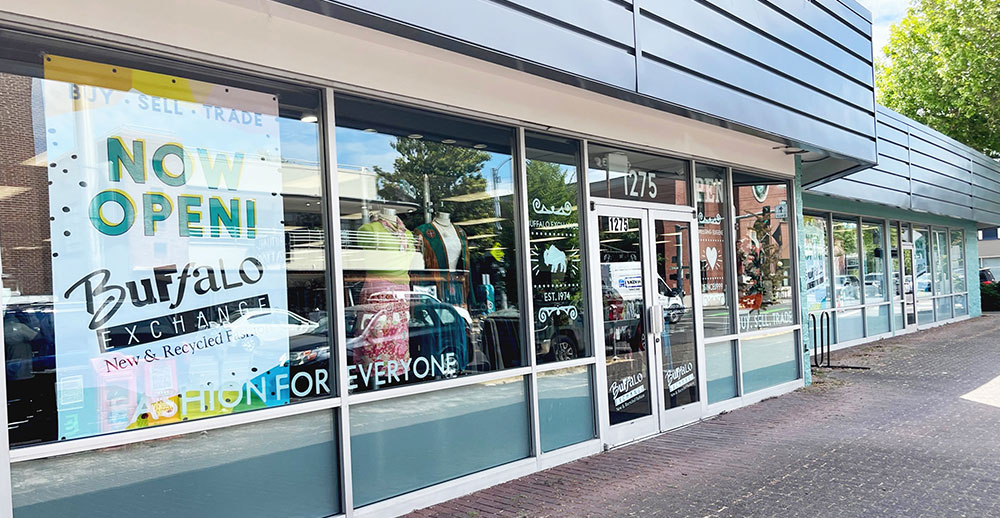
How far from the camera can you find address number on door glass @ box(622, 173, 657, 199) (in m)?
7.17

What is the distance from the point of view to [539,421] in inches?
235

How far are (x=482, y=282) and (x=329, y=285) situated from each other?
1.50 m

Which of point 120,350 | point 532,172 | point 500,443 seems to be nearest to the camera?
point 120,350

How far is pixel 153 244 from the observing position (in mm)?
3904

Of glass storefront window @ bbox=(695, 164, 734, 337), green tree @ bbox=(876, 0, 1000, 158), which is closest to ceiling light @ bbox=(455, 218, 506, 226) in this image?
glass storefront window @ bbox=(695, 164, 734, 337)

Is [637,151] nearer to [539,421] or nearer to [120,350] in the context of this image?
[539,421]

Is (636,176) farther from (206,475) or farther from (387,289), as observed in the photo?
(206,475)

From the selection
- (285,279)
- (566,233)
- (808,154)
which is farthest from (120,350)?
(808,154)

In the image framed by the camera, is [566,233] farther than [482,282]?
Yes

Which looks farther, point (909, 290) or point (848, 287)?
point (909, 290)

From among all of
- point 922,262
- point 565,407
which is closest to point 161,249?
point 565,407

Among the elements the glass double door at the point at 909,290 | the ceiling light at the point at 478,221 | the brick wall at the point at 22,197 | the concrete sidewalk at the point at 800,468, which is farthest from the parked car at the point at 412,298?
the glass double door at the point at 909,290

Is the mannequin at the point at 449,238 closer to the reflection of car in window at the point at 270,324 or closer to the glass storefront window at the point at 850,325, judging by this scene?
the reflection of car in window at the point at 270,324

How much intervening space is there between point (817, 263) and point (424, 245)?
10941mm
